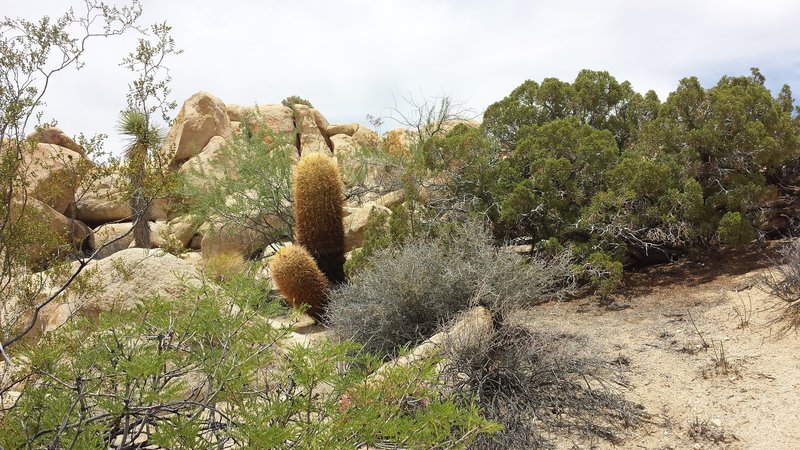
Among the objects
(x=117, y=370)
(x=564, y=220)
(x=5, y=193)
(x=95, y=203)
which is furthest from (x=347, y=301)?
(x=95, y=203)

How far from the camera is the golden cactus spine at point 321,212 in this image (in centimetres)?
1018

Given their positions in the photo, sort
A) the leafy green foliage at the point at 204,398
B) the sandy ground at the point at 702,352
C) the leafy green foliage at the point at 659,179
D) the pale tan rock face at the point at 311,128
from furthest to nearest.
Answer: the pale tan rock face at the point at 311,128 → the leafy green foliage at the point at 659,179 → the sandy ground at the point at 702,352 → the leafy green foliage at the point at 204,398

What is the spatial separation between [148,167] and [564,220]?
573cm

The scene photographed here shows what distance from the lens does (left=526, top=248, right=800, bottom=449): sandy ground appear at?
16.3ft

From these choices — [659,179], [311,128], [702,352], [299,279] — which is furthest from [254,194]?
[311,128]

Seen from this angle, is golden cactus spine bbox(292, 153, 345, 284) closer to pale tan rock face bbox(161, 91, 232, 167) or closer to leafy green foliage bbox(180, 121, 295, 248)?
leafy green foliage bbox(180, 121, 295, 248)

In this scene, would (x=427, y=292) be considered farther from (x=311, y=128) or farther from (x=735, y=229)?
(x=311, y=128)

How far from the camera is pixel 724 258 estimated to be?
9.22m

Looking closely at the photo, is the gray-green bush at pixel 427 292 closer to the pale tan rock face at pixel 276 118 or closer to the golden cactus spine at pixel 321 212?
the golden cactus spine at pixel 321 212

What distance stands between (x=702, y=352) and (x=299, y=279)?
17.0ft

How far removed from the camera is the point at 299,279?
940 centimetres

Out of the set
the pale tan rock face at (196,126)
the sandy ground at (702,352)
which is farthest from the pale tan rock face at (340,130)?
the sandy ground at (702,352)

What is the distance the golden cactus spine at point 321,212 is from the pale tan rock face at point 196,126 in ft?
45.0

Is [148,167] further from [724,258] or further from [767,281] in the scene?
[724,258]
